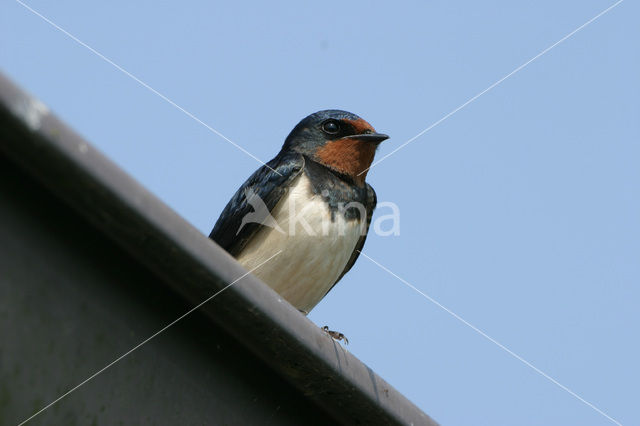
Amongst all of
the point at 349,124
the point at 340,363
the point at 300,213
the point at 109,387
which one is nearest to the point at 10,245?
the point at 109,387

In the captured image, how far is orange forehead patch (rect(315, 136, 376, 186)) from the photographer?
3947 mm

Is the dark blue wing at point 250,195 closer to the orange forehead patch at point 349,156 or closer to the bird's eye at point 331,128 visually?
the orange forehead patch at point 349,156

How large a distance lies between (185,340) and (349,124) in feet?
8.59

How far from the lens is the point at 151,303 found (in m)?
1.53

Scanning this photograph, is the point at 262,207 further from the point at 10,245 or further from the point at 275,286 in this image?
the point at 10,245

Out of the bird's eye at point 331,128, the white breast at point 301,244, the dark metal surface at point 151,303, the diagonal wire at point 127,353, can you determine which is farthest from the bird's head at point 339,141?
the diagonal wire at point 127,353

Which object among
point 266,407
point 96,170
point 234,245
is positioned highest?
point 96,170

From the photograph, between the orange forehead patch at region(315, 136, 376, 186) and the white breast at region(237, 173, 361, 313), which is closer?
the white breast at region(237, 173, 361, 313)

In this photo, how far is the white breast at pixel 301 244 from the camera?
3584 millimetres

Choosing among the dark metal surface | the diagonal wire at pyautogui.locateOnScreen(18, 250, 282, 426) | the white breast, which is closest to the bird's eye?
the white breast

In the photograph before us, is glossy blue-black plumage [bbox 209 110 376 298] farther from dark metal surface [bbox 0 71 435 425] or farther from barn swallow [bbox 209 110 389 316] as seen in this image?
dark metal surface [bbox 0 71 435 425]

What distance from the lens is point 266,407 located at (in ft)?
5.62

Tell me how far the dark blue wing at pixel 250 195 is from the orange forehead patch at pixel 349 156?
0.15 metres

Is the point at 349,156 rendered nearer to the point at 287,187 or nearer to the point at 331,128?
the point at 331,128
